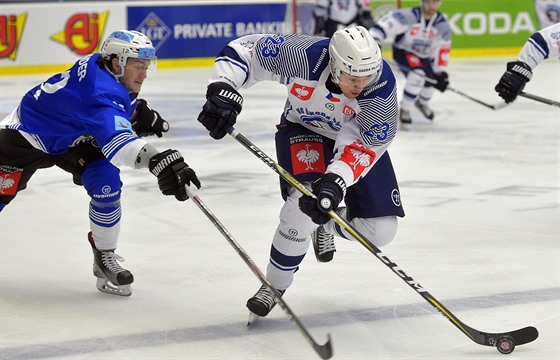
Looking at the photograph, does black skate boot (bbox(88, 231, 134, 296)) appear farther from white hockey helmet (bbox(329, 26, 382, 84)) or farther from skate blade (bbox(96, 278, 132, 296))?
white hockey helmet (bbox(329, 26, 382, 84))

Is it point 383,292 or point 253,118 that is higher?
point 383,292

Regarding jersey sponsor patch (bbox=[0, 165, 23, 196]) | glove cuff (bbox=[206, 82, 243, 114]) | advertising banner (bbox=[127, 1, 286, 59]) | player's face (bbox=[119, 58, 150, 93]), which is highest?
glove cuff (bbox=[206, 82, 243, 114])

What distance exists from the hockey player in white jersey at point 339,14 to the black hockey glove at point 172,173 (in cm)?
851

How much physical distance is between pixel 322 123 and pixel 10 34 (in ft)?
25.3

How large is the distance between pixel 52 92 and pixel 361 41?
1121 millimetres

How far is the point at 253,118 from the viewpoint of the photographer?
8234 mm

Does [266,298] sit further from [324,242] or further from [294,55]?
[294,55]

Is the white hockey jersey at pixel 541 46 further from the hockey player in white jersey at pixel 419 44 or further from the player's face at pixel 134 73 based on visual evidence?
A: the hockey player in white jersey at pixel 419 44

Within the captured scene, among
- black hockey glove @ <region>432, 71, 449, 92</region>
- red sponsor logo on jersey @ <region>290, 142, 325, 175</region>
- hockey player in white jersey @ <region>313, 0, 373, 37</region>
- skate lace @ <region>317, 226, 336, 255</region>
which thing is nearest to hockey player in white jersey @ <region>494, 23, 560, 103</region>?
skate lace @ <region>317, 226, 336, 255</region>

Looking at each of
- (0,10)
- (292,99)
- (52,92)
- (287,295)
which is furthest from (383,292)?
(0,10)

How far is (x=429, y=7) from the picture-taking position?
8.23 metres

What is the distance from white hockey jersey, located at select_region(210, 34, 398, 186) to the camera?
10.5 feet

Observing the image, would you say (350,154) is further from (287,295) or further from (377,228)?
(287,295)

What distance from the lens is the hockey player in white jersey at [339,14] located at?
454 inches
